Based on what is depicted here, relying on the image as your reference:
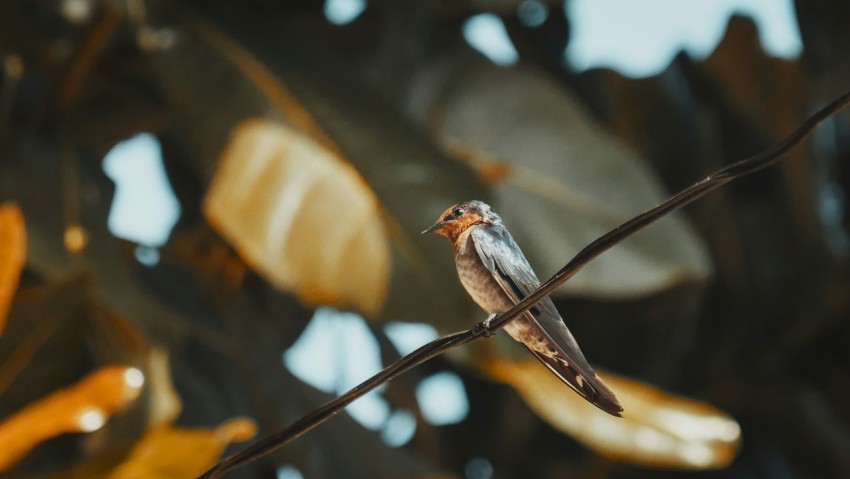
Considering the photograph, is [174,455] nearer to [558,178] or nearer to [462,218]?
[558,178]

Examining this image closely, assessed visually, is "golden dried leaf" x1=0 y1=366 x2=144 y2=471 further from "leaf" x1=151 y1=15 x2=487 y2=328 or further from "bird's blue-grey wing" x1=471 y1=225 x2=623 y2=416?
"bird's blue-grey wing" x1=471 y1=225 x2=623 y2=416

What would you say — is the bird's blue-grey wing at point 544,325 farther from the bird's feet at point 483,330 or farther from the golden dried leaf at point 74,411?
the golden dried leaf at point 74,411

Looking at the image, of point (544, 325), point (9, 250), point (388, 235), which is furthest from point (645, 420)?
point (544, 325)

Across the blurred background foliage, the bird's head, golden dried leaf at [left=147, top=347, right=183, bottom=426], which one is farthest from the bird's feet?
golden dried leaf at [left=147, top=347, right=183, bottom=426]

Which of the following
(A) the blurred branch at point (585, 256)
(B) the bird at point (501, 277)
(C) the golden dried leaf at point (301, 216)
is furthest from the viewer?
(C) the golden dried leaf at point (301, 216)

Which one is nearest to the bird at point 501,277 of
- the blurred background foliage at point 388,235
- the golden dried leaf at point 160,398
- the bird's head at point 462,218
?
the bird's head at point 462,218
